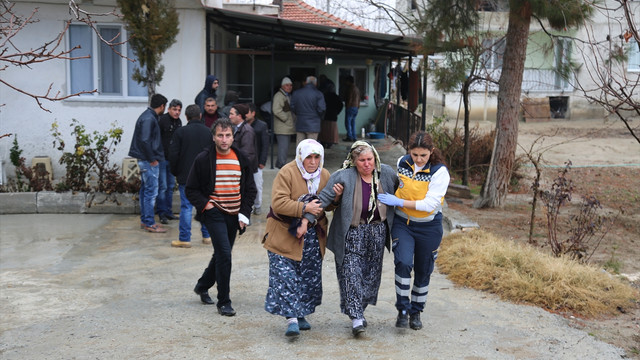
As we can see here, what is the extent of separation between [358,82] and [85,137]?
13.2 m

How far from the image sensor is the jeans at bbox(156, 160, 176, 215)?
9797 millimetres

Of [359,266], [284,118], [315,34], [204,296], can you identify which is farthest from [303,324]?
[315,34]

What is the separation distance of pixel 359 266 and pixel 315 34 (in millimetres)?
9446

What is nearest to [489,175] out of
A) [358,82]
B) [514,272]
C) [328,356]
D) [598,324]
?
[514,272]

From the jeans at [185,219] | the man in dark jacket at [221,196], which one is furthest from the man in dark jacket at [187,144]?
the man in dark jacket at [221,196]

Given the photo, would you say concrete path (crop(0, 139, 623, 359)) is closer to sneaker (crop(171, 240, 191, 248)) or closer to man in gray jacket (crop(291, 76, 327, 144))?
sneaker (crop(171, 240, 191, 248))

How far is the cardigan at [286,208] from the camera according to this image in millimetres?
5477

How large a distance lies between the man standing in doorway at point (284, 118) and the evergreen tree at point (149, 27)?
2.98 m

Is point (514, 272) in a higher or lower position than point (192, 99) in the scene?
lower

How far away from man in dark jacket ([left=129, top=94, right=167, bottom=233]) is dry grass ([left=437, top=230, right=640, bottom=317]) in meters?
4.06

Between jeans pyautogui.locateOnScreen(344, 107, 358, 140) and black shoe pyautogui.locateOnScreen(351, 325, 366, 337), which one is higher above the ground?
jeans pyautogui.locateOnScreen(344, 107, 358, 140)

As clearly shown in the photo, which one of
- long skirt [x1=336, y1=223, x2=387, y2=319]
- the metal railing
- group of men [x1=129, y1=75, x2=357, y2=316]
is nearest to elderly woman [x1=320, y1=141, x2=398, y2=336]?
long skirt [x1=336, y1=223, x2=387, y2=319]

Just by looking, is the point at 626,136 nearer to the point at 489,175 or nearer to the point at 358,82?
the point at 358,82

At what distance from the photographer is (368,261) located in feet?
18.6
